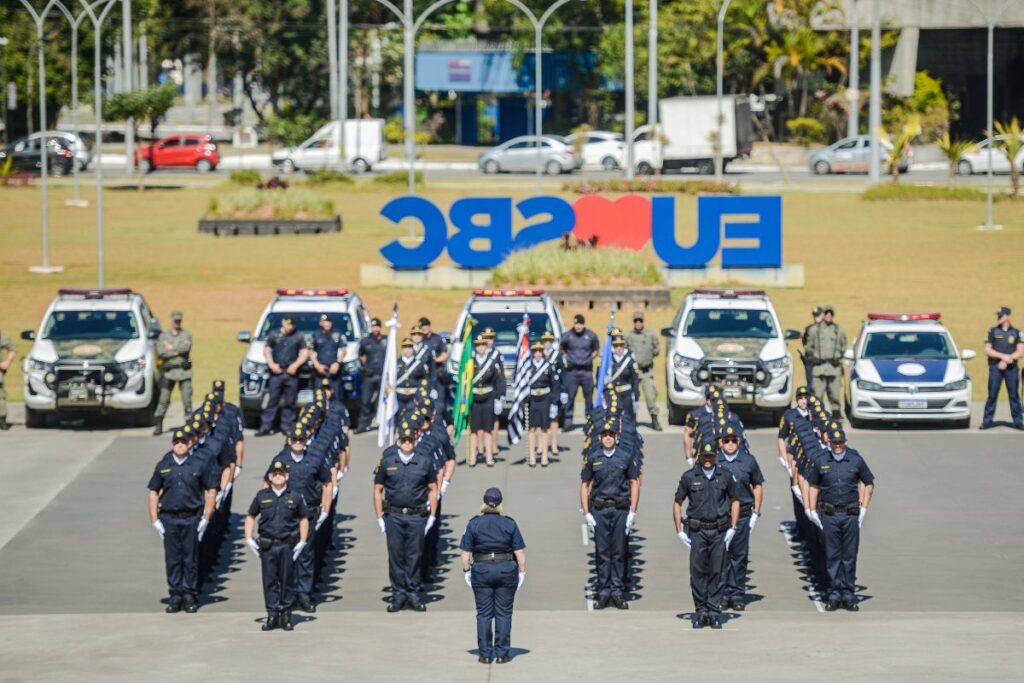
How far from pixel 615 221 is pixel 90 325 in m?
16.5

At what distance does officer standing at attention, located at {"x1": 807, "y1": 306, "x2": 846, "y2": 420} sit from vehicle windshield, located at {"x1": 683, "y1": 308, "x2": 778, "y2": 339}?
75cm

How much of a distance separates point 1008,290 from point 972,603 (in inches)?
924

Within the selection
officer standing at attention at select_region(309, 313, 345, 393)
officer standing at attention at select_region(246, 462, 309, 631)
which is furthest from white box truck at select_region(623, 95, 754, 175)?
officer standing at attention at select_region(246, 462, 309, 631)

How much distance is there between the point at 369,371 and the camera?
85.4 ft

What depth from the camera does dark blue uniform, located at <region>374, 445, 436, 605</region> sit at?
16.6 metres

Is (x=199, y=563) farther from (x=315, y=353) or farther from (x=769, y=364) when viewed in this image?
(x=769, y=364)

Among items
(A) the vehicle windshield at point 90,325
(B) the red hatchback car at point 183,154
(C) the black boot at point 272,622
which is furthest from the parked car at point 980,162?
(C) the black boot at point 272,622

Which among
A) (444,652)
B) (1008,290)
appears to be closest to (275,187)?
(1008,290)

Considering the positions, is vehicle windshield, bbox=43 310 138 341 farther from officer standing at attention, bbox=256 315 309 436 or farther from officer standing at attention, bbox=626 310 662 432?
officer standing at attention, bbox=626 310 662 432

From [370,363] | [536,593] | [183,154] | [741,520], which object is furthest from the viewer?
[183,154]

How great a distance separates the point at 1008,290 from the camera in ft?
129

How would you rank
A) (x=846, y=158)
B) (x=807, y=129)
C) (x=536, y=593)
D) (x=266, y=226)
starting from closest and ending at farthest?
(x=536, y=593) < (x=266, y=226) < (x=846, y=158) < (x=807, y=129)

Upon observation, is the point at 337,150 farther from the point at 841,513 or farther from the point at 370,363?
the point at 841,513

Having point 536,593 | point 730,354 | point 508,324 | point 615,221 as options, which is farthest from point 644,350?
point 615,221
